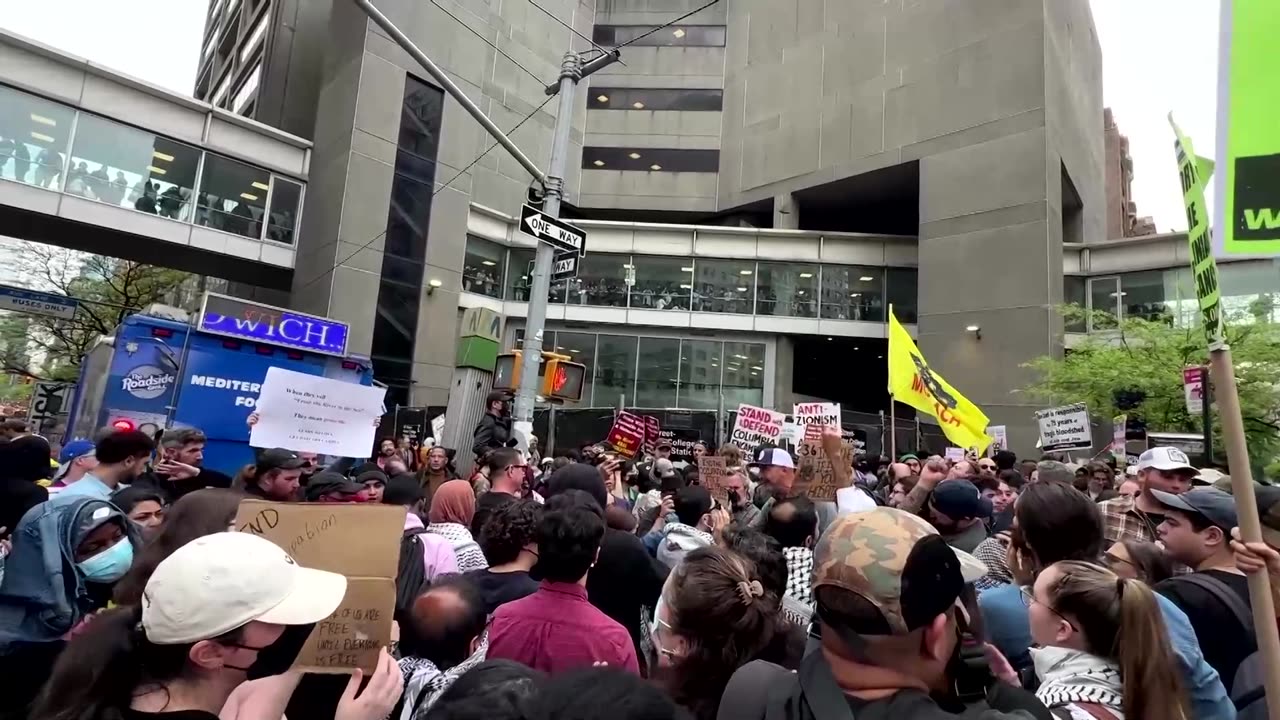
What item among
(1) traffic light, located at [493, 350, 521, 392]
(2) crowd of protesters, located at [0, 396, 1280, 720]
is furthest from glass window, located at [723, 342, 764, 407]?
(2) crowd of protesters, located at [0, 396, 1280, 720]

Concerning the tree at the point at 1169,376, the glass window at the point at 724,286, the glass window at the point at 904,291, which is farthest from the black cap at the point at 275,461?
the glass window at the point at 904,291

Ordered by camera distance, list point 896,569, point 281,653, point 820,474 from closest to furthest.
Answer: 1. point 896,569
2. point 281,653
3. point 820,474

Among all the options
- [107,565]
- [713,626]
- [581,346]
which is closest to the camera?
[713,626]

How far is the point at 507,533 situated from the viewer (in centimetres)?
339

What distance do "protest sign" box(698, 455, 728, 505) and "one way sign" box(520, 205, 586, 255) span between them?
358cm

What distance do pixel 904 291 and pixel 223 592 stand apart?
108ft

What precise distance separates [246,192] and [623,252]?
14.8 m

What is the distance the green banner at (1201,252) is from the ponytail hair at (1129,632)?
0.81 meters

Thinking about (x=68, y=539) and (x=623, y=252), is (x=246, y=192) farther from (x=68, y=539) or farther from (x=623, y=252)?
(x=68, y=539)

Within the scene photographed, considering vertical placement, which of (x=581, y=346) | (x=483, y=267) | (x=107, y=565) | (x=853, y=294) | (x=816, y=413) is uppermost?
(x=853, y=294)

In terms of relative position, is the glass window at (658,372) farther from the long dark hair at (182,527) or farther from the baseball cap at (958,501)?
the long dark hair at (182,527)

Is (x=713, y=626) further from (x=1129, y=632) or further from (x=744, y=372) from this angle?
(x=744, y=372)

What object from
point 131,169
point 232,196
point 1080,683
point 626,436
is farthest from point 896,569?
point 232,196

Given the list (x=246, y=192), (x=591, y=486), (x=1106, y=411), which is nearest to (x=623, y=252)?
(x=246, y=192)
